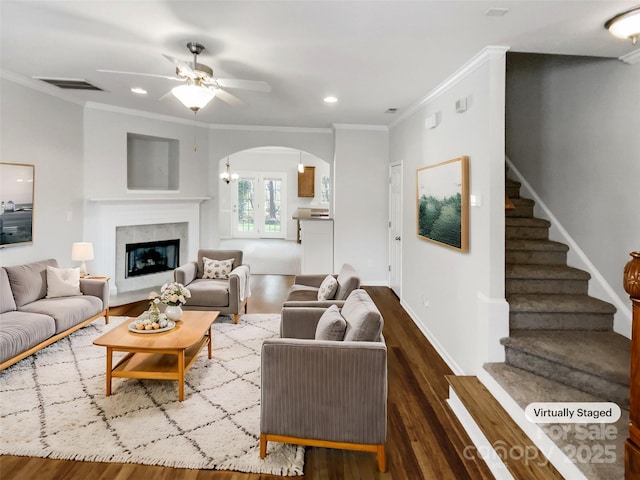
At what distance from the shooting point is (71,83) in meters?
4.20

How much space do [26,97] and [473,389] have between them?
17.8 feet

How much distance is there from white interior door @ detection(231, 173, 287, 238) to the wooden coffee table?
9.84 meters

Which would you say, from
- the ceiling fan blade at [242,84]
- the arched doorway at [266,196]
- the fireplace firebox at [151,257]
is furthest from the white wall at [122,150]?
the arched doorway at [266,196]

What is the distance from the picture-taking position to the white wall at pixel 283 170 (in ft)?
41.2

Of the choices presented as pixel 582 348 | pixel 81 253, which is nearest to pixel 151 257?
pixel 81 253

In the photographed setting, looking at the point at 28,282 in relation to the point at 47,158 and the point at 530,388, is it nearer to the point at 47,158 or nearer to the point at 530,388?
Result: the point at 47,158

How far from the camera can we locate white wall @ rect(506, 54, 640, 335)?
3.06 metres

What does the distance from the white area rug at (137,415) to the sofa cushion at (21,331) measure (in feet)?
0.81

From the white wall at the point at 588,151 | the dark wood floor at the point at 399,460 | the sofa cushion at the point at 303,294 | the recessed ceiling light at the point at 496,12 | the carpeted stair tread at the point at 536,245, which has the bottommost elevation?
the dark wood floor at the point at 399,460

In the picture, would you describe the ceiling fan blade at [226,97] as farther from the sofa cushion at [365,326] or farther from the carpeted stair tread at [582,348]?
the carpeted stair tread at [582,348]

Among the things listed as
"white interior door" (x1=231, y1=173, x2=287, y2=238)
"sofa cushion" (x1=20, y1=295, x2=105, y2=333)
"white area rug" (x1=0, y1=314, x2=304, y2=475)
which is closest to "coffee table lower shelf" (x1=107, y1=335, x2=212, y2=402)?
"white area rug" (x1=0, y1=314, x2=304, y2=475)

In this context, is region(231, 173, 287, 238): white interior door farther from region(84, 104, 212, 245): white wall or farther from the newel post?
the newel post

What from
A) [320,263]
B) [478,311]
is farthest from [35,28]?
[320,263]

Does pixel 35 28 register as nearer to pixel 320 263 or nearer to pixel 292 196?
pixel 320 263
